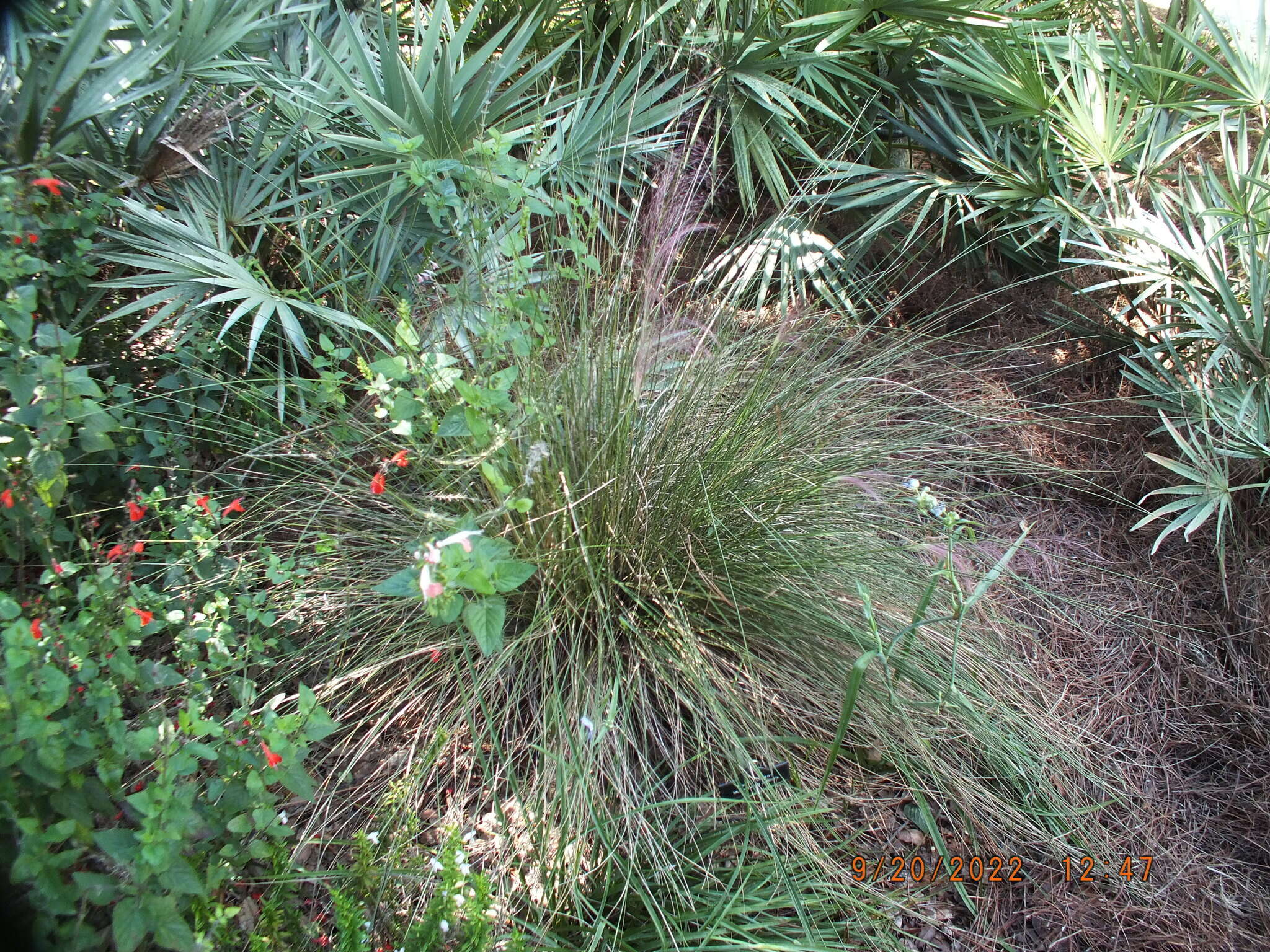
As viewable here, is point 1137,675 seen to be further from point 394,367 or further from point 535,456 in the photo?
point 394,367

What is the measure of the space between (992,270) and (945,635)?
2.07m

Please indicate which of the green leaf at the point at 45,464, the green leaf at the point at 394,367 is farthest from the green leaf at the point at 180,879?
the green leaf at the point at 394,367

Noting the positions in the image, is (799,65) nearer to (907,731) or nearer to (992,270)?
(992,270)

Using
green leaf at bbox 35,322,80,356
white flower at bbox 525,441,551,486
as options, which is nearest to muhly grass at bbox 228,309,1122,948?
white flower at bbox 525,441,551,486

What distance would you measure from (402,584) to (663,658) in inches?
28.5

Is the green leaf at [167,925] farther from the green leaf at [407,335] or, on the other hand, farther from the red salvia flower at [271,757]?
the green leaf at [407,335]

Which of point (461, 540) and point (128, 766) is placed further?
point (128, 766)

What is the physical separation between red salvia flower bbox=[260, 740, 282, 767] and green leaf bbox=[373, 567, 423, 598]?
1.02ft

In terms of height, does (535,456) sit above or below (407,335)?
below

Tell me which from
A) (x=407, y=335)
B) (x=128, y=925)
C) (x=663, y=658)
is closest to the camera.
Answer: (x=128, y=925)

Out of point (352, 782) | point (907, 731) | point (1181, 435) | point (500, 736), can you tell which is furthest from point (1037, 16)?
point (352, 782)

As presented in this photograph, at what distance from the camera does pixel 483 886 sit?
1.37 m

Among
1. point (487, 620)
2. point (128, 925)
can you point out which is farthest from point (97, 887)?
point (487, 620)

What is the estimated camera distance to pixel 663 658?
1876mm
